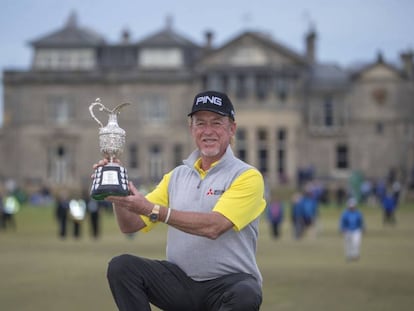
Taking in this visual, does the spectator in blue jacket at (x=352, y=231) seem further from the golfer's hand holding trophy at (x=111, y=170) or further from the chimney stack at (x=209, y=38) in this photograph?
the chimney stack at (x=209, y=38)

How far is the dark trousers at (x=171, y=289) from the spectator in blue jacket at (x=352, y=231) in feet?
51.5

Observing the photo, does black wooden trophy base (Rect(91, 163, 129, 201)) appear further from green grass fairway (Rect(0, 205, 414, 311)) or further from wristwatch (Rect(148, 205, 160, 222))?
green grass fairway (Rect(0, 205, 414, 311))

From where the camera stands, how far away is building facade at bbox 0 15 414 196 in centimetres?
6969

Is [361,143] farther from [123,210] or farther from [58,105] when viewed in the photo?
[123,210]

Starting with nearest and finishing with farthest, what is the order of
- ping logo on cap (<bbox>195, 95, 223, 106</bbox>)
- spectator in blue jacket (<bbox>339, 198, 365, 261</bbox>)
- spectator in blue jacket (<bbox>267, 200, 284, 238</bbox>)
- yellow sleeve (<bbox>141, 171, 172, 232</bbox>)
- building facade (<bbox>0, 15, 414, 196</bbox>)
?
ping logo on cap (<bbox>195, 95, 223, 106</bbox>), yellow sleeve (<bbox>141, 171, 172, 232</bbox>), spectator in blue jacket (<bbox>339, 198, 365, 261</bbox>), spectator in blue jacket (<bbox>267, 200, 284, 238</bbox>), building facade (<bbox>0, 15, 414, 196</bbox>)

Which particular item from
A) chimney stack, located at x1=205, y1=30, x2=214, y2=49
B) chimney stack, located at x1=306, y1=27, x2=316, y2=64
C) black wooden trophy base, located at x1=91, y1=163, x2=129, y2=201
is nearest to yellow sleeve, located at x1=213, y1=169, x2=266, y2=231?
black wooden trophy base, located at x1=91, y1=163, x2=129, y2=201

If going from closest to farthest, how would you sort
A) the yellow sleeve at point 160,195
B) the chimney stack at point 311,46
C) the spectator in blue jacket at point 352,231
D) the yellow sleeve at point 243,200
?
the yellow sleeve at point 243,200 → the yellow sleeve at point 160,195 → the spectator in blue jacket at point 352,231 → the chimney stack at point 311,46

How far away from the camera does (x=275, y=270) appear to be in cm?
1848

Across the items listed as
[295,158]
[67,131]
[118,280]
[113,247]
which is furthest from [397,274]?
[67,131]

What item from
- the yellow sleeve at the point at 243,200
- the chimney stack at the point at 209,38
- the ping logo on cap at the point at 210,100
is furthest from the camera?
the chimney stack at the point at 209,38

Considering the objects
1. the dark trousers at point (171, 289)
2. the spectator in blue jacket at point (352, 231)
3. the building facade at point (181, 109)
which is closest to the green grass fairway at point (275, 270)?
the spectator in blue jacket at point (352, 231)

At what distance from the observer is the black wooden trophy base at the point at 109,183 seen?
551 cm

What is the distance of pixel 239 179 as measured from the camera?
6.18 meters

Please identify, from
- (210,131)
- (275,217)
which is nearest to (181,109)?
(275,217)
